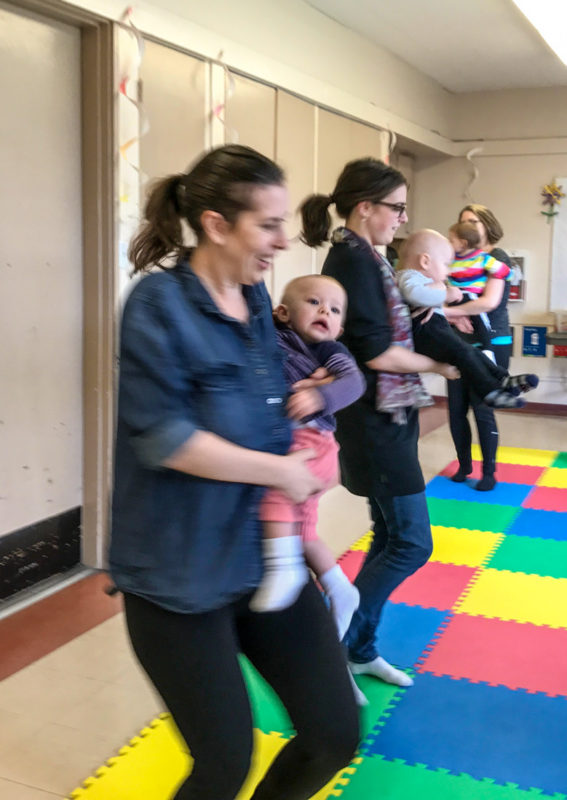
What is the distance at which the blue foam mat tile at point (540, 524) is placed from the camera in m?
4.40

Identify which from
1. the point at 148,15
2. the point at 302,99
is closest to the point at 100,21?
the point at 148,15

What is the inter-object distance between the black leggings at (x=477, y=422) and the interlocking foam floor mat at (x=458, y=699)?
872mm

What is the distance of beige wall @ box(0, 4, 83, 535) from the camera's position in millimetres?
3285

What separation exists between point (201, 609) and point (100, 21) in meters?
2.84

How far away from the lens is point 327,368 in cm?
188

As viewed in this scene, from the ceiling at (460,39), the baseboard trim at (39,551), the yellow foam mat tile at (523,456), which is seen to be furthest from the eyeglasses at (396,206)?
the yellow foam mat tile at (523,456)

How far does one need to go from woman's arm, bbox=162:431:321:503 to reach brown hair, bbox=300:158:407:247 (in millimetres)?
1190

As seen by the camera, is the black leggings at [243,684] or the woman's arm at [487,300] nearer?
the black leggings at [243,684]

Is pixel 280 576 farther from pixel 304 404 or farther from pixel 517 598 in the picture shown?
pixel 517 598

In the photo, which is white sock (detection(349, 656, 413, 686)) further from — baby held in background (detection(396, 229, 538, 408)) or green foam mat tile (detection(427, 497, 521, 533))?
green foam mat tile (detection(427, 497, 521, 533))

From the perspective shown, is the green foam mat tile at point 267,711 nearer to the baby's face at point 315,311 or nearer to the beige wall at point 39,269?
the baby's face at point 315,311

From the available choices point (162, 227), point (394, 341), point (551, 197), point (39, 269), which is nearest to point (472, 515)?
point (394, 341)

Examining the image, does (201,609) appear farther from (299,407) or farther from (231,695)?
(299,407)

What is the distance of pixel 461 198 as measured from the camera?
330 inches
